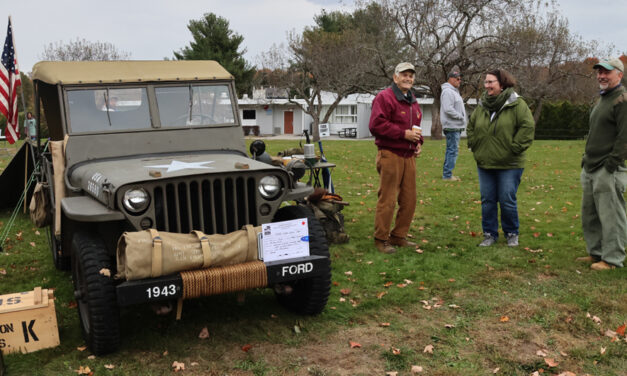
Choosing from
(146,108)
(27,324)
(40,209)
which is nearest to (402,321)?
(27,324)

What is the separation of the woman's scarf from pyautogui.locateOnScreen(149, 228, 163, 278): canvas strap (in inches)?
174

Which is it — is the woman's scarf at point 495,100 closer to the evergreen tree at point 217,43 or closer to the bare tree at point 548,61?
the bare tree at point 548,61

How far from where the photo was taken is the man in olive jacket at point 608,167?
561cm

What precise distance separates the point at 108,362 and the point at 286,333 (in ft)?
4.55

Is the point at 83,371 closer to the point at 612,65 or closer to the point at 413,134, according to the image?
the point at 413,134

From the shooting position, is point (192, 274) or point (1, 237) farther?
point (1, 237)

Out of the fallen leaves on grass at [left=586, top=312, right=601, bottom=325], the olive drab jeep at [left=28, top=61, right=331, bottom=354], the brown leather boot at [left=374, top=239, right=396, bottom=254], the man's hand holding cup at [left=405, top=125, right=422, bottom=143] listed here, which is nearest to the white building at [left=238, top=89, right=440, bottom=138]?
the brown leather boot at [left=374, top=239, right=396, bottom=254]

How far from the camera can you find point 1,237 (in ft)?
26.5

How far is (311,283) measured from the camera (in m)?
4.73

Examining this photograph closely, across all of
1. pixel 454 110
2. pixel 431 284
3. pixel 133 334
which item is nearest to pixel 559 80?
pixel 454 110

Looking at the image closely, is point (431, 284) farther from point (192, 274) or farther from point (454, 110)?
point (454, 110)

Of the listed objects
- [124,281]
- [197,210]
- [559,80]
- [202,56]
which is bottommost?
[124,281]

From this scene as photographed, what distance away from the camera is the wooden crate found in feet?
14.0

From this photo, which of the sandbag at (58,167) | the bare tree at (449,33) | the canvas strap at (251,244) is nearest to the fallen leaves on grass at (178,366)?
the canvas strap at (251,244)
